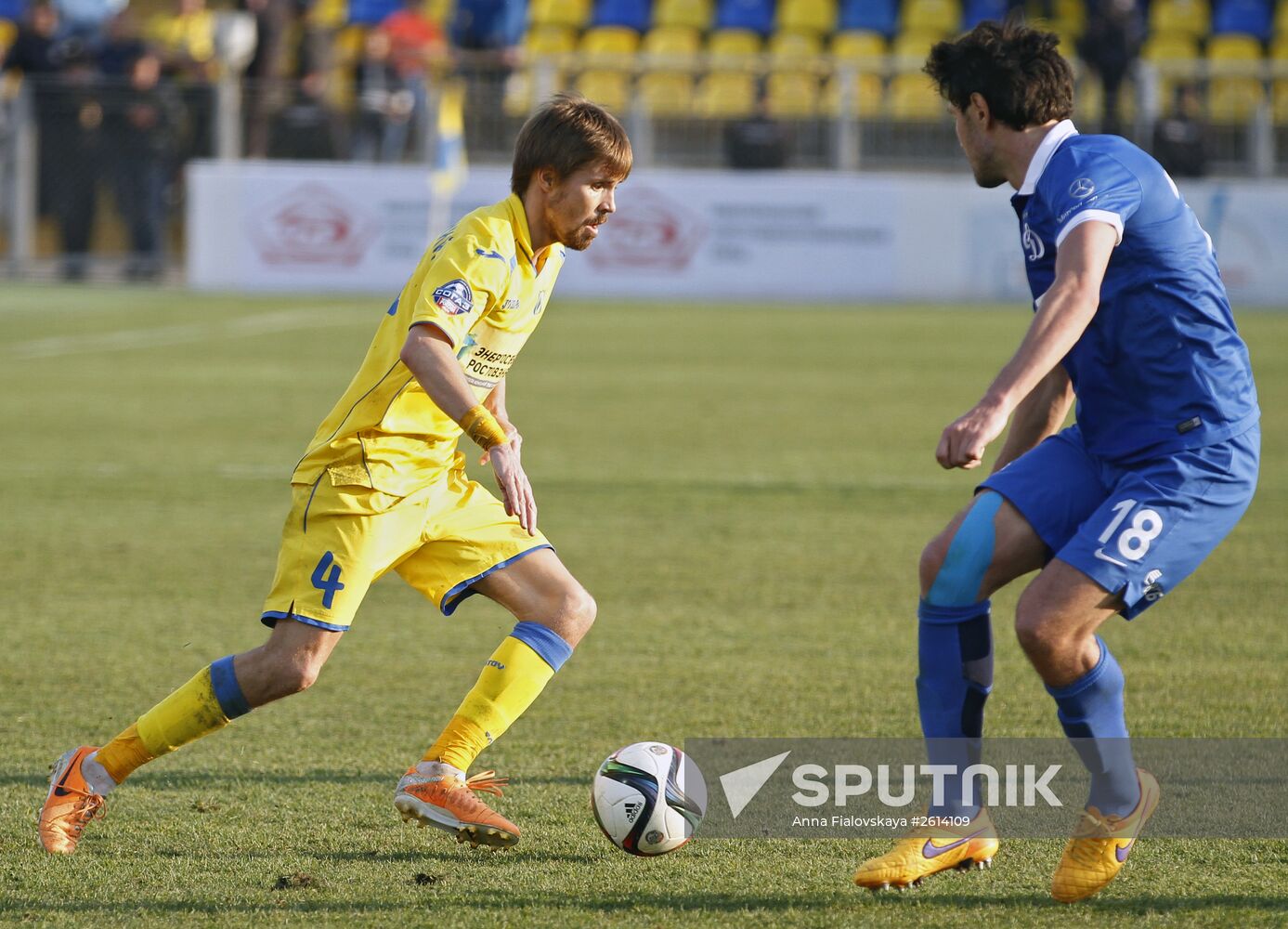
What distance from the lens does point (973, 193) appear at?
2050 cm

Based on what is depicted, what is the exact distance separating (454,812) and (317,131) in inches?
740

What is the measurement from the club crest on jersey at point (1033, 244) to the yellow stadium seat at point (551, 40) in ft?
76.0

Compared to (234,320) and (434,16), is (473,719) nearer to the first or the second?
(234,320)

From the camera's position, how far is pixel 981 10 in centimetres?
2477

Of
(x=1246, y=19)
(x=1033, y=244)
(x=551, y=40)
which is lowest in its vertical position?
(x=551, y=40)

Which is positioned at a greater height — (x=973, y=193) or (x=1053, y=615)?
(x=1053, y=615)

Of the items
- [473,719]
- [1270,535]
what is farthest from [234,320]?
[473,719]

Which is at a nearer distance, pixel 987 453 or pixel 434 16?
pixel 987 453

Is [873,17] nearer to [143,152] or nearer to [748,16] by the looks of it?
[748,16]

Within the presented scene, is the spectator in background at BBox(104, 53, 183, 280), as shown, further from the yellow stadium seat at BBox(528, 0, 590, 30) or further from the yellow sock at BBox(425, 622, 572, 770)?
the yellow sock at BBox(425, 622, 572, 770)

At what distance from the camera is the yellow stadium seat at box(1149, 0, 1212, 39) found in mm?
24656

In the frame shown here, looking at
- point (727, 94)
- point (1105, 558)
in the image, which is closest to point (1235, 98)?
point (727, 94)

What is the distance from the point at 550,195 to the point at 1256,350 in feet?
43.3

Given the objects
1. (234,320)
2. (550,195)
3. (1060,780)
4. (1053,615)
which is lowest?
(234,320)
